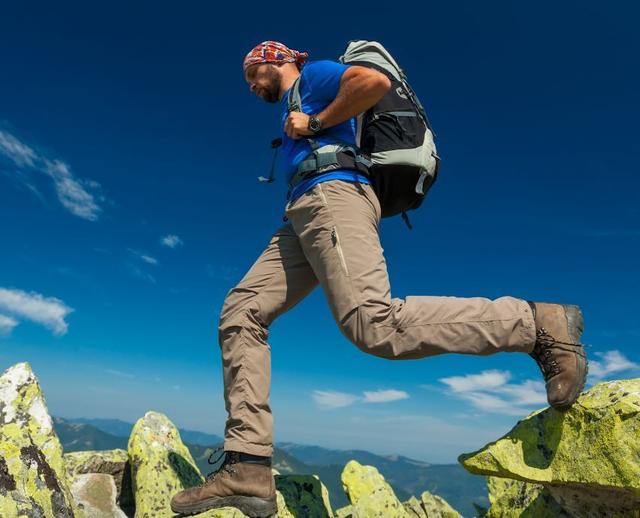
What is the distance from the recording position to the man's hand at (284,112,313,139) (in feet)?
20.2

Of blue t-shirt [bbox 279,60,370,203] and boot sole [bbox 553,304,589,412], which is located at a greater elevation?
blue t-shirt [bbox 279,60,370,203]

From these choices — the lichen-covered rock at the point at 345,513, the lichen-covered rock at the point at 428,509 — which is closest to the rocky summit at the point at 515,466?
the lichen-covered rock at the point at 345,513

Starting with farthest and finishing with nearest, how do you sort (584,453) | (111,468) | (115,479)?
(111,468) → (115,479) → (584,453)

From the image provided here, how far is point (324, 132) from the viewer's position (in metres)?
6.33

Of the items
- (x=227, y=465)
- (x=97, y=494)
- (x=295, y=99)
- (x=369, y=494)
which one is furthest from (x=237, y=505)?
(x=295, y=99)

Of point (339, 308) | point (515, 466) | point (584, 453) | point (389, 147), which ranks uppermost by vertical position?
point (389, 147)

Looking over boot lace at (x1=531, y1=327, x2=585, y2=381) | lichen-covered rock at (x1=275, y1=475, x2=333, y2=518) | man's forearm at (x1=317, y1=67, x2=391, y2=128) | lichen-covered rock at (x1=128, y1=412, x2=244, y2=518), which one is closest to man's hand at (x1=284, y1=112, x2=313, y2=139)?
man's forearm at (x1=317, y1=67, x2=391, y2=128)

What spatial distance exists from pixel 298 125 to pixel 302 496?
5.86 m

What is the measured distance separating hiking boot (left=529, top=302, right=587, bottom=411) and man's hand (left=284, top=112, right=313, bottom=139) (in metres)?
3.58

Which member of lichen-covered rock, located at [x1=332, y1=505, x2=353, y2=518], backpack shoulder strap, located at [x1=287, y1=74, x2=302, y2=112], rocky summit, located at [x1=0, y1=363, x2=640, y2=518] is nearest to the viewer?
rocky summit, located at [x1=0, y1=363, x2=640, y2=518]

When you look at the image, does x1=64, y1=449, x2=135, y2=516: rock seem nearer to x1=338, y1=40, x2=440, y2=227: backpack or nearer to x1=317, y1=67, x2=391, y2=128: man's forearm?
x1=338, y1=40, x2=440, y2=227: backpack

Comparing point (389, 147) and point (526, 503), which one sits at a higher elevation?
point (389, 147)

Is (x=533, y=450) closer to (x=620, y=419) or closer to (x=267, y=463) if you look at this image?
(x=620, y=419)

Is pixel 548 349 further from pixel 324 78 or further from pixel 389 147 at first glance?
pixel 324 78
